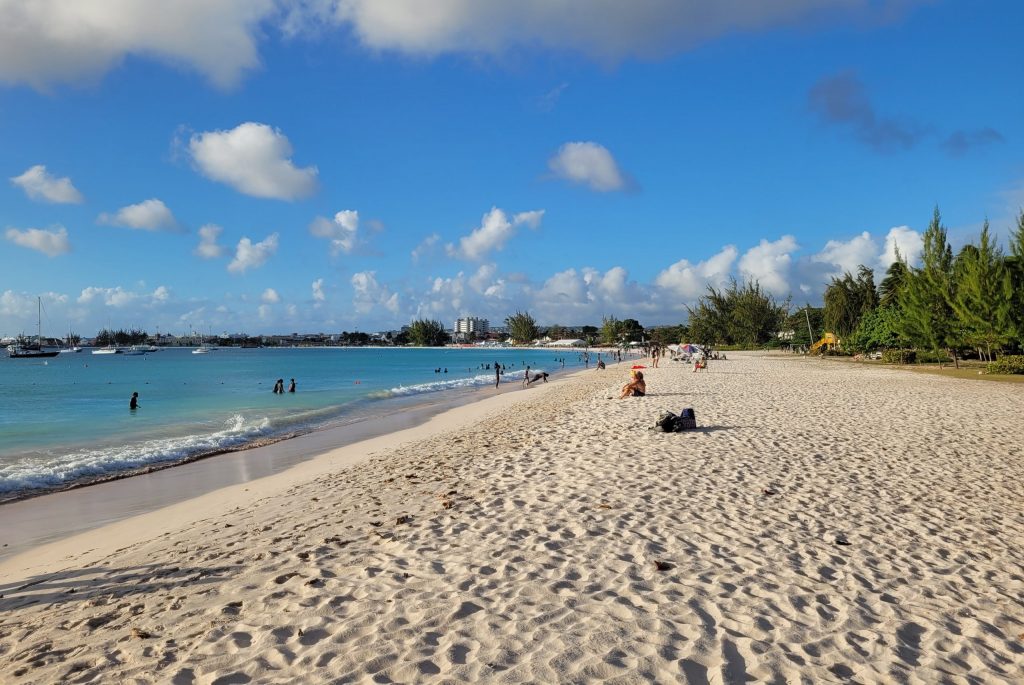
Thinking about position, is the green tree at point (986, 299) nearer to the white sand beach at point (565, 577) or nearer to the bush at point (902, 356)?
the bush at point (902, 356)

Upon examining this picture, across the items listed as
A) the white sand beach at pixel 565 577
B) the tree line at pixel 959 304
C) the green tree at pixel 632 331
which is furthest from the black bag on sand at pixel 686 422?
the green tree at pixel 632 331

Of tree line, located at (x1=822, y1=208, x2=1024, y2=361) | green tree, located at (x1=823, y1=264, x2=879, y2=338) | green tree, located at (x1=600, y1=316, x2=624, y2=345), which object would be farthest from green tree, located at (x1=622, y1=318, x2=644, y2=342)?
tree line, located at (x1=822, y1=208, x2=1024, y2=361)

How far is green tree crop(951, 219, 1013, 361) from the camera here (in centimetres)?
3022

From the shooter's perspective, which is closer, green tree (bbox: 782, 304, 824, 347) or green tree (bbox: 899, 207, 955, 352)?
green tree (bbox: 899, 207, 955, 352)

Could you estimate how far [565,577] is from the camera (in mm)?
5516

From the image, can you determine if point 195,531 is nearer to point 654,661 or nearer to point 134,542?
point 134,542

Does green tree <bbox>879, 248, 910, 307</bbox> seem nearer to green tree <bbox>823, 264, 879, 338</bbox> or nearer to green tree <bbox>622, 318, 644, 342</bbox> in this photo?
green tree <bbox>823, 264, 879, 338</bbox>

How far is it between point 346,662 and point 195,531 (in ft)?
17.4

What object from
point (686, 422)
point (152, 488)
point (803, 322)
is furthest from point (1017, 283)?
point (803, 322)

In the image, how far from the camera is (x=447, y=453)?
13.3m

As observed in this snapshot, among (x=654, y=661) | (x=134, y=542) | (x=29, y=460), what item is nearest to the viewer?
(x=654, y=661)

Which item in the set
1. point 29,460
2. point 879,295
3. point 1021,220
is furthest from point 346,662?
point 879,295

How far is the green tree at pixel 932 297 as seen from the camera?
36.9 meters

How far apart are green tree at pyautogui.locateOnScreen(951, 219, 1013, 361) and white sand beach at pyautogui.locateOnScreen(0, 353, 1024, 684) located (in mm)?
24568
